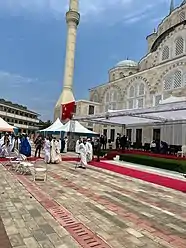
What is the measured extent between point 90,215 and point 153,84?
2398 cm

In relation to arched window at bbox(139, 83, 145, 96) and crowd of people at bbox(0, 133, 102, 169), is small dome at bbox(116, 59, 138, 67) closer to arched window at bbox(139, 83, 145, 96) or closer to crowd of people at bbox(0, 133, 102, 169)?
arched window at bbox(139, 83, 145, 96)

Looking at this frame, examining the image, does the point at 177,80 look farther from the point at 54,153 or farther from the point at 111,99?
the point at 54,153

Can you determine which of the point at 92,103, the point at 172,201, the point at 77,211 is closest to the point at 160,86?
the point at 92,103

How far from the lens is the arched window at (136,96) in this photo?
2881 centimetres

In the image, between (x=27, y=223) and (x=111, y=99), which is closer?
(x=27, y=223)

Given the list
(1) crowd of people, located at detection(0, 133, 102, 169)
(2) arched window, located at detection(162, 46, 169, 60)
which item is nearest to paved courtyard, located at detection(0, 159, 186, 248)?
(1) crowd of people, located at detection(0, 133, 102, 169)

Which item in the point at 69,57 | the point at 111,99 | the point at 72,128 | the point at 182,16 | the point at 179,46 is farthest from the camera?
the point at 111,99

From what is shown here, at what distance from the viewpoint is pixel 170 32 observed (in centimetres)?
2891

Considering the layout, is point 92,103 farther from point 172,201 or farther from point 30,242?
point 30,242

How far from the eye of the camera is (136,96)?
29.6m

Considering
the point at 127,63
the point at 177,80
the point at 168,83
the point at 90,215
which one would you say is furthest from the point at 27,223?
the point at 127,63

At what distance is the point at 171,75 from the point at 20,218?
2340 centimetres

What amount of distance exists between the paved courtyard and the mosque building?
14.4m

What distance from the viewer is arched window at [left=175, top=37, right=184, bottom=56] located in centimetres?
2708
